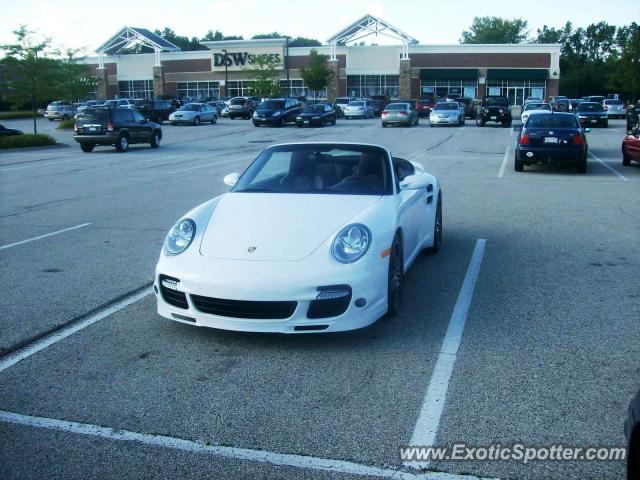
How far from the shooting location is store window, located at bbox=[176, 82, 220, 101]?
85.4 metres

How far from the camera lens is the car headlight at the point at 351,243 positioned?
17.3 ft

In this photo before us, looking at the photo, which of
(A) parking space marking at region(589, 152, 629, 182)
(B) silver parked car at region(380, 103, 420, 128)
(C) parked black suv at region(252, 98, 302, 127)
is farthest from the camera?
(C) parked black suv at region(252, 98, 302, 127)

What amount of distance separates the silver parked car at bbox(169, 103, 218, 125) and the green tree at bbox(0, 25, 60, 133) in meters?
14.1

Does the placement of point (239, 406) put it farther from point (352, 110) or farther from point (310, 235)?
point (352, 110)

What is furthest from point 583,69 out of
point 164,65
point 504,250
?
point 504,250

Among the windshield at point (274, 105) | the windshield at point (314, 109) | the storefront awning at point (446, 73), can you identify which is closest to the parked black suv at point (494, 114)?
the windshield at point (314, 109)

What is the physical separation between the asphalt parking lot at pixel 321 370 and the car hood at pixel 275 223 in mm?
675

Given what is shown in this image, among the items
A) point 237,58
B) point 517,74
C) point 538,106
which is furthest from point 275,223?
point 237,58

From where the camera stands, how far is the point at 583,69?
9944cm

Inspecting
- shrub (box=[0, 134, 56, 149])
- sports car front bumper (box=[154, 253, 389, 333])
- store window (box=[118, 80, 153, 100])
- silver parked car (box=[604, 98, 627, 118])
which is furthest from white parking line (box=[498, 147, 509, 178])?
store window (box=[118, 80, 153, 100])

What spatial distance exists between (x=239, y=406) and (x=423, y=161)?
666 inches

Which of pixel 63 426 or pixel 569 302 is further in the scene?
pixel 569 302

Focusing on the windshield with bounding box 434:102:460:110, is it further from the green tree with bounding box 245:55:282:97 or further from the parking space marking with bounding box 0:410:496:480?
the parking space marking with bounding box 0:410:496:480

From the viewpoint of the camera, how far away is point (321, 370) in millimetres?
4793
